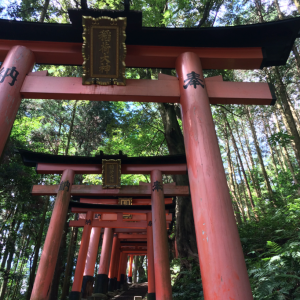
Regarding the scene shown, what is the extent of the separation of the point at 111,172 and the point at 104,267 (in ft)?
26.4

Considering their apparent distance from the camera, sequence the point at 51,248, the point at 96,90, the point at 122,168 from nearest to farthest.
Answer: the point at 96,90 → the point at 51,248 → the point at 122,168

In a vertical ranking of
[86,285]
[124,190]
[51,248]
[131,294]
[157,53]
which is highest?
[157,53]

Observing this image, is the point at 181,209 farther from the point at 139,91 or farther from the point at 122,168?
the point at 139,91

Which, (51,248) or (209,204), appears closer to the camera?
(209,204)

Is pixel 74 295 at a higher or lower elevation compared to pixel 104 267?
lower

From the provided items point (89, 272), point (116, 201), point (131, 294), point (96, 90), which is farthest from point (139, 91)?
point (131, 294)

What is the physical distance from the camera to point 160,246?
6.62m

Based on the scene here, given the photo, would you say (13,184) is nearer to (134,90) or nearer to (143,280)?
(134,90)

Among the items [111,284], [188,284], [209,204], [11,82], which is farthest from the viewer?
[111,284]

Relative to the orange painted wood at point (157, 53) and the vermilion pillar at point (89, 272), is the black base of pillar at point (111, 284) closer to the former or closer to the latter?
the vermilion pillar at point (89, 272)

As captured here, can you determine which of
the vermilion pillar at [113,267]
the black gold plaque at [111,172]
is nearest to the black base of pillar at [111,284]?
the vermilion pillar at [113,267]

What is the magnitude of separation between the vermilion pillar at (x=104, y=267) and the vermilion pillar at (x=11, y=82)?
11589mm

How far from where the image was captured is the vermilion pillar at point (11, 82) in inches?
143

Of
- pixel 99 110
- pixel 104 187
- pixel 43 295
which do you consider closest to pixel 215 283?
pixel 43 295
